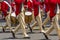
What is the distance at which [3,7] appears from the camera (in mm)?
17266

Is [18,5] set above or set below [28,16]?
above

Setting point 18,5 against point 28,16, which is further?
point 28,16

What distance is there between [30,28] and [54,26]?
6.14 m

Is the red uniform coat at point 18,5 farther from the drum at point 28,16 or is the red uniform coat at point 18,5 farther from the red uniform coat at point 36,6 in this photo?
the drum at point 28,16

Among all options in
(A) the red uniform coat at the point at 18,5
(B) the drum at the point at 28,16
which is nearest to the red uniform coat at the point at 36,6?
(B) the drum at the point at 28,16

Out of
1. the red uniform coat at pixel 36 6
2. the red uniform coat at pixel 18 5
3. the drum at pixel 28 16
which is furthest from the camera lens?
the drum at pixel 28 16

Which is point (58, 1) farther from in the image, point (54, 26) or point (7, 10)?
point (7, 10)

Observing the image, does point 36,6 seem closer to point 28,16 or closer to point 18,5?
point 28,16

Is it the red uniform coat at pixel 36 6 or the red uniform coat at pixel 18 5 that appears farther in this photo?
the red uniform coat at pixel 36 6

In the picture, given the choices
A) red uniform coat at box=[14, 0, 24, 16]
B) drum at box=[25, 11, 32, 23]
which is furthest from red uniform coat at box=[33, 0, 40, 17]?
red uniform coat at box=[14, 0, 24, 16]

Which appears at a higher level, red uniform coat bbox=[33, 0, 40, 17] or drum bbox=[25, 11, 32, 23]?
red uniform coat bbox=[33, 0, 40, 17]

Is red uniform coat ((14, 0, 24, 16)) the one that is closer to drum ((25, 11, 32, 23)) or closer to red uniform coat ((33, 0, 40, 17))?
red uniform coat ((33, 0, 40, 17))

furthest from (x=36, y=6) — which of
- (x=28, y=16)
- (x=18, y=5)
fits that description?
(x=18, y=5)

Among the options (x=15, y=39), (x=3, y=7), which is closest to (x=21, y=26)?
(x=15, y=39)
